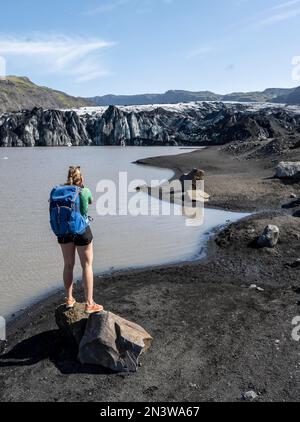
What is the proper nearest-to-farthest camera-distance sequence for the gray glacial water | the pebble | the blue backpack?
the blue backpack → the pebble → the gray glacial water

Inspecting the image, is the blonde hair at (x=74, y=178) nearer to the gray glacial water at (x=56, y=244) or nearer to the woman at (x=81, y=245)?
the woman at (x=81, y=245)

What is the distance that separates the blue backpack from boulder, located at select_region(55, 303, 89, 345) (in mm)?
1607

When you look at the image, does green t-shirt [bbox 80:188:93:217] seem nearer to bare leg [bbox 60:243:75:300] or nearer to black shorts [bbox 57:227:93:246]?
black shorts [bbox 57:227:93:246]

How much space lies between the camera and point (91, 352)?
8.45m

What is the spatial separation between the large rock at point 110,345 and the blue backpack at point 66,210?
1.74 metres

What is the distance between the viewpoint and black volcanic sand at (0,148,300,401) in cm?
779

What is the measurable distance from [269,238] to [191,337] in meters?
7.54

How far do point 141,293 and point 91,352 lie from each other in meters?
4.00

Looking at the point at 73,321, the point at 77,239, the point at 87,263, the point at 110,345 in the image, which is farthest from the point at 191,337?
the point at 77,239

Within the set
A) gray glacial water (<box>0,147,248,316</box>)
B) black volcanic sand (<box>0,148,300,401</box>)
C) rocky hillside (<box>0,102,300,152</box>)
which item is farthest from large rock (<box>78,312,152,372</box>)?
rocky hillside (<box>0,102,300,152</box>)

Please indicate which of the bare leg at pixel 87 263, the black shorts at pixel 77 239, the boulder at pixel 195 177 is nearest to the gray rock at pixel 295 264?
the bare leg at pixel 87 263

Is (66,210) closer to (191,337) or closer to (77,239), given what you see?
(77,239)
